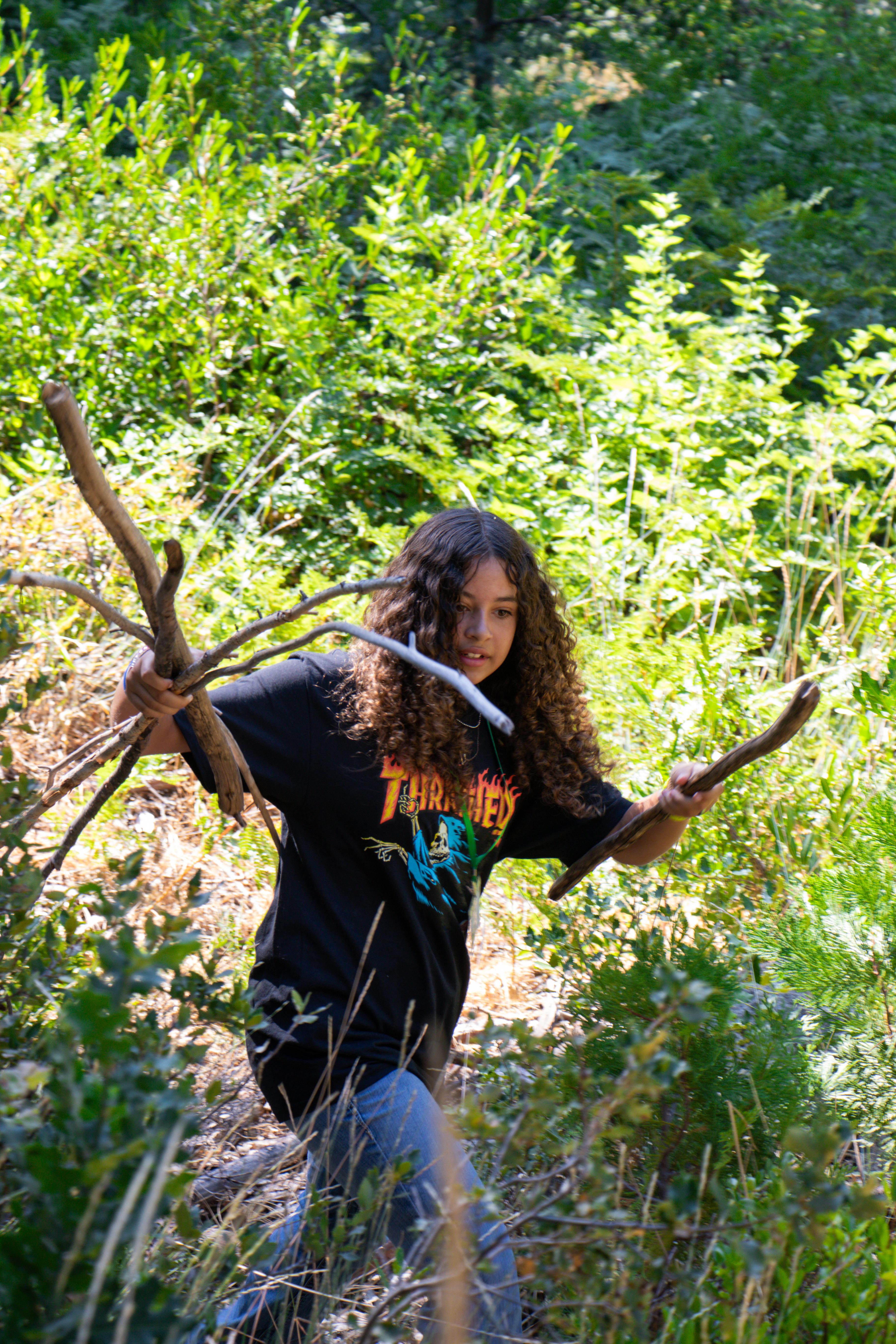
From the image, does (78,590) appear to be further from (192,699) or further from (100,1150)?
(100,1150)

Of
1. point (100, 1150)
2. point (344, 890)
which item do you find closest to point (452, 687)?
point (344, 890)

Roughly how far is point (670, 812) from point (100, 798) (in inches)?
45.3

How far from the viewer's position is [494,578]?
2432 mm

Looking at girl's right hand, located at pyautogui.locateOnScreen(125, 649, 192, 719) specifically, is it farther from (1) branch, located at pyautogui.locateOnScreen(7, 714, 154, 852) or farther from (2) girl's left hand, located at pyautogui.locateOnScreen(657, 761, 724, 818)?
(2) girl's left hand, located at pyautogui.locateOnScreen(657, 761, 724, 818)

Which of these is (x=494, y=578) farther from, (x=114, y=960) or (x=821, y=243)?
(x=821, y=243)

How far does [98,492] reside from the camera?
1.25 metres

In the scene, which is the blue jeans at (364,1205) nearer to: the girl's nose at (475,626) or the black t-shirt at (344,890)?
the black t-shirt at (344,890)

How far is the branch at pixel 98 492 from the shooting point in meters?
1.16

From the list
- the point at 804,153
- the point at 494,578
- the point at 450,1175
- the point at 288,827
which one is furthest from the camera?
the point at 804,153

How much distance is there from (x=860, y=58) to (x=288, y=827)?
7.78 meters

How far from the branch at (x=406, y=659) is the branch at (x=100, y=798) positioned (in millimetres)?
232

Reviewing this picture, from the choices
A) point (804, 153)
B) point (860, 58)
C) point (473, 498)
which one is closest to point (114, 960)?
point (473, 498)

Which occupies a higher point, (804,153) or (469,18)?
(469,18)

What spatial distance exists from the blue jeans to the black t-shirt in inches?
3.1
